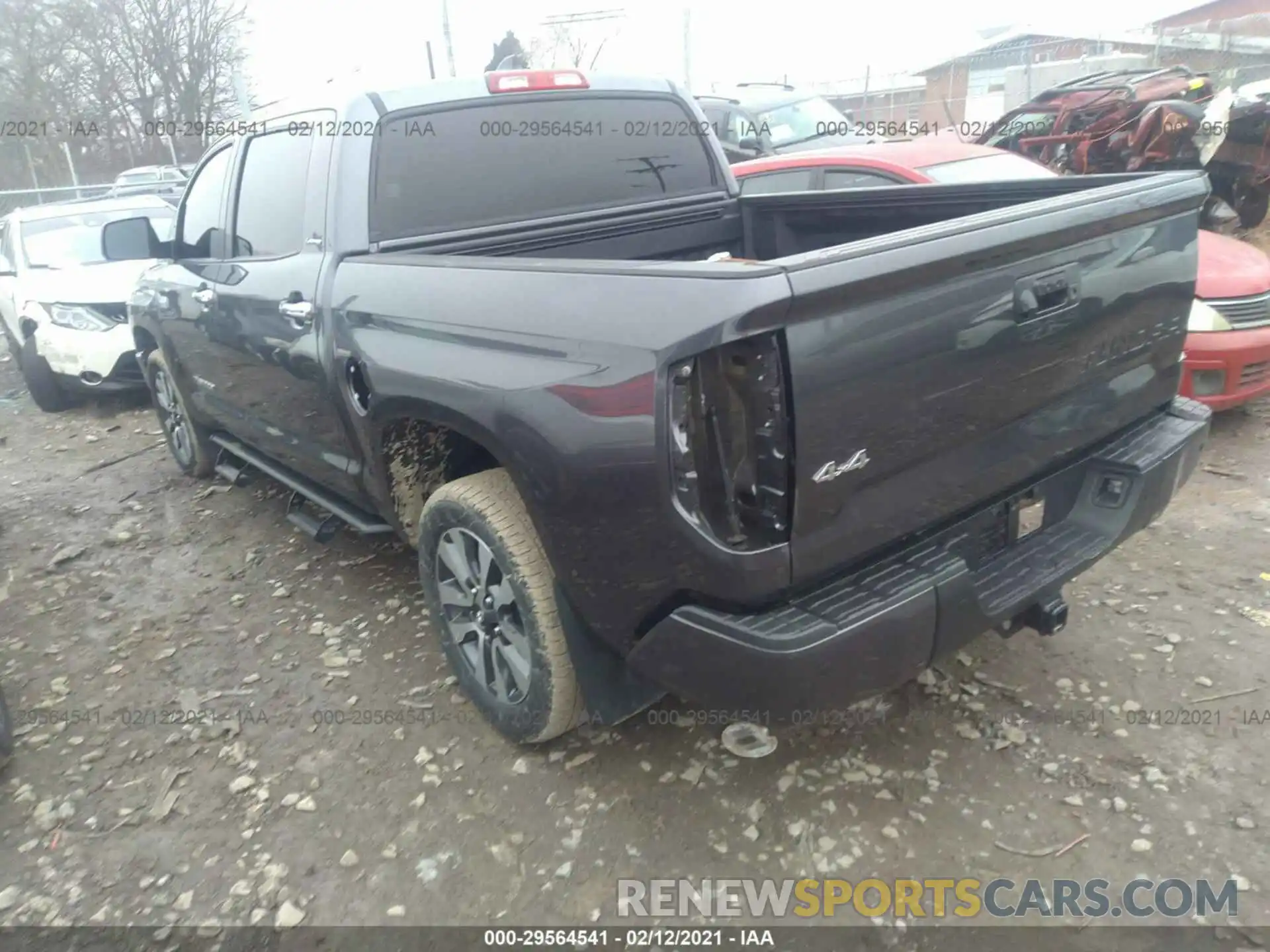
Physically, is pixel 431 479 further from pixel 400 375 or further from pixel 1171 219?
pixel 1171 219

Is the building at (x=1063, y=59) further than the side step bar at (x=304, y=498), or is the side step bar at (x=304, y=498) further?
the building at (x=1063, y=59)

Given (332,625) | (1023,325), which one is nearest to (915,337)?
(1023,325)

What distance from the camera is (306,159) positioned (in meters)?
3.24

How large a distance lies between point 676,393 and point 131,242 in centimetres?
354

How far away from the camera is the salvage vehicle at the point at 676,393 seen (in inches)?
76.2

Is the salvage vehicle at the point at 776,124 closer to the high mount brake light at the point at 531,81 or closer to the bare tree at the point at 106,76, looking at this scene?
the high mount brake light at the point at 531,81

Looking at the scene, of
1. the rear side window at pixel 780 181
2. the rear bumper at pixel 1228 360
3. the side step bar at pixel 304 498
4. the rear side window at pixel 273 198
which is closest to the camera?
the rear side window at pixel 273 198

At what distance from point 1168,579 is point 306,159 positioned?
3519 millimetres

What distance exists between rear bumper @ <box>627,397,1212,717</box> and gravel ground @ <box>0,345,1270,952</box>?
56 cm

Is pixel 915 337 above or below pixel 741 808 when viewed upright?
above

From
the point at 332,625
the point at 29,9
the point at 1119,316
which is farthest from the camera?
the point at 29,9

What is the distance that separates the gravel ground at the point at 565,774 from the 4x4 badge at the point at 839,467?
1.05 metres

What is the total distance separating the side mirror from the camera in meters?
4.28

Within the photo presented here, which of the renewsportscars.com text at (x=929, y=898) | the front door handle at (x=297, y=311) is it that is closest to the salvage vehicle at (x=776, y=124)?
the front door handle at (x=297, y=311)
